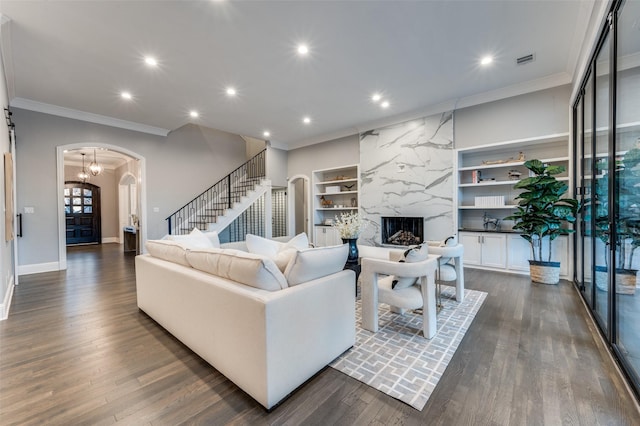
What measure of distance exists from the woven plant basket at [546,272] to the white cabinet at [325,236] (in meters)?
4.33

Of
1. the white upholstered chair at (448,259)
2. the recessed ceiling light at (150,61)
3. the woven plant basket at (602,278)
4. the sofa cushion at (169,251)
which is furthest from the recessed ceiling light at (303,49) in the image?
the woven plant basket at (602,278)

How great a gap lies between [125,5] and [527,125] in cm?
604

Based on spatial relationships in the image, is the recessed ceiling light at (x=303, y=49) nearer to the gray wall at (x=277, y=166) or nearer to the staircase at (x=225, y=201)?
the staircase at (x=225, y=201)

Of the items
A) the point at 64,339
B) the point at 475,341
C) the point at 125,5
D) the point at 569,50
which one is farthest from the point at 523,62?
the point at 64,339

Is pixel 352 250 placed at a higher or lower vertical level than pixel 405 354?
higher

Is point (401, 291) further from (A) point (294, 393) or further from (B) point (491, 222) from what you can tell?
(B) point (491, 222)

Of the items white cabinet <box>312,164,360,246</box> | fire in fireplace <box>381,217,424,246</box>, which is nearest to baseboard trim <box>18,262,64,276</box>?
white cabinet <box>312,164,360,246</box>

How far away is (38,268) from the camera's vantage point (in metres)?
5.30

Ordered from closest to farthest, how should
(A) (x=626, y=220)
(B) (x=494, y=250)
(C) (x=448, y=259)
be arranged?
(A) (x=626, y=220) → (C) (x=448, y=259) → (B) (x=494, y=250)

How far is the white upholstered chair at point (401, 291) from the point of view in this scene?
2.50 meters

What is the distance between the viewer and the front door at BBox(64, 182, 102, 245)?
984 cm

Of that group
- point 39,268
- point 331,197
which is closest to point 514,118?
point 331,197

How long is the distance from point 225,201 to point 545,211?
7711mm

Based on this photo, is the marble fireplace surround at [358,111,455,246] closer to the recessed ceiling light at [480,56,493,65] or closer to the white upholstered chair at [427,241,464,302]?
the recessed ceiling light at [480,56,493,65]
